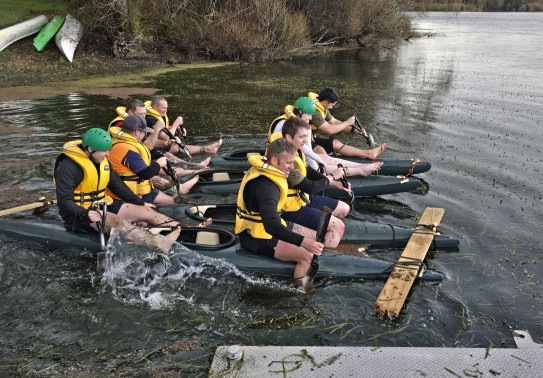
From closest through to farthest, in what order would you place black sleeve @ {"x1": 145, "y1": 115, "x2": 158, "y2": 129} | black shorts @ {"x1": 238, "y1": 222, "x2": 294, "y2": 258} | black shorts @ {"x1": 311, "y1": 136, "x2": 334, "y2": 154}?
black shorts @ {"x1": 238, "y1": 222, "x2": 294, "y2": 258}
black sleeve @ {"x1": 145, "y1": 115, "x2": 158, "y2": 129}
black shorts @ {"x1": 311, "y1": 136, "x2": 334, "y2": 154}

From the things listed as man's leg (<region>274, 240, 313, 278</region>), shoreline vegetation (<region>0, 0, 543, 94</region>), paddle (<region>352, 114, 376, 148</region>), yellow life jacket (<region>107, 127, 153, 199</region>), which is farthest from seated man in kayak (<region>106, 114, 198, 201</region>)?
→ shoreline vegetation (<region>0, 0, 543, 94</region>)

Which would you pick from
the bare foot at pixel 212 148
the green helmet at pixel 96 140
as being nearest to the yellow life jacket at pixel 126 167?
the green helmet at pixel 96 140

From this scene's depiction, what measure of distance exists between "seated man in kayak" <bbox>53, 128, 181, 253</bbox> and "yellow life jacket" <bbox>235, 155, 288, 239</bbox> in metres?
0.88

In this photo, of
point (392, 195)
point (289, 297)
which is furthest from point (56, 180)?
point (392, 195)

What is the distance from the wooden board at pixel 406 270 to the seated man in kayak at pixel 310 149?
1623 millimetres

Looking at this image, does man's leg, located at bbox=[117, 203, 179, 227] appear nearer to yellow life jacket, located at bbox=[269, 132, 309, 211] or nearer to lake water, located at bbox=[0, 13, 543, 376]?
lake water, located at bbox=[0, 13, 543, 376]

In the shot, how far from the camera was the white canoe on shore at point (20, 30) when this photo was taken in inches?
719

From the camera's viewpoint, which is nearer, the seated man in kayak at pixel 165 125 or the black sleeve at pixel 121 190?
the black sleeve at pixel 121 190

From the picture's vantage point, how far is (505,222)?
7.09m

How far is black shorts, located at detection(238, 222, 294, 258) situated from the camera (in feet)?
17.2

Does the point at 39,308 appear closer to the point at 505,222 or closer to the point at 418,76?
the point at 505,222

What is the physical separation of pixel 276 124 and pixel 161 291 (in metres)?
3.19

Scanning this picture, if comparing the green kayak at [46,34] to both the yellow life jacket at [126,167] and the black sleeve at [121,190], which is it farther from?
the black sleeve at [121,190]

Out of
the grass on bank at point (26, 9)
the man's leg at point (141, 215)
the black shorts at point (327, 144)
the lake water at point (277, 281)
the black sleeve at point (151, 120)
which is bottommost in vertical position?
the lake water at point (277, 281)
